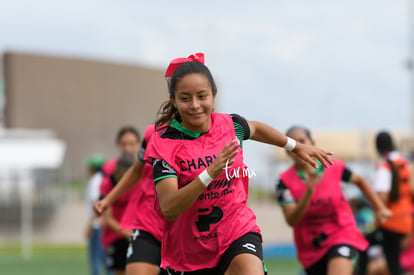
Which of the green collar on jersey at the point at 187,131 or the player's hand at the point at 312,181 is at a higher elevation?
the green collar on jersey at the point at 187,131

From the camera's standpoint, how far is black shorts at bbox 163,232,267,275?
4.43 metres

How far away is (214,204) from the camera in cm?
441

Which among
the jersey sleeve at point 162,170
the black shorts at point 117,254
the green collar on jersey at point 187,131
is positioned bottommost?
the black shorts at point 117,254

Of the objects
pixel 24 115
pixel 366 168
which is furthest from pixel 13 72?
pixel 366 168

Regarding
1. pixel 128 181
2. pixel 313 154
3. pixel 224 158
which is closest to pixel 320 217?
pixel 128 181

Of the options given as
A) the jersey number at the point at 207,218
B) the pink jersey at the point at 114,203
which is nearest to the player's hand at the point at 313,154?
the jersey number at the point at 207,218

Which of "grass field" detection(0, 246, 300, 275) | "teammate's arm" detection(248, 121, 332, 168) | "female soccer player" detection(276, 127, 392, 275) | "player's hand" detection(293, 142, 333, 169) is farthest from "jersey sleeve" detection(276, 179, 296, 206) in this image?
"grass field" detection(0, 246, 300, 275)

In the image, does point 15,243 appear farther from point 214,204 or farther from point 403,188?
point 214,204

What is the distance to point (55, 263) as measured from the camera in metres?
17.6

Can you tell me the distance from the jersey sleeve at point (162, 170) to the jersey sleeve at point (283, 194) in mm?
2549

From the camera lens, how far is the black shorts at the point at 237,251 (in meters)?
4.43

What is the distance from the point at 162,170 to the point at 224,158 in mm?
545

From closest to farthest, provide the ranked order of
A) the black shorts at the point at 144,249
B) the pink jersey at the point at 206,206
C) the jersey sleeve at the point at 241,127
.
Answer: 1. the pink jersey at the point at 206,206
2. the jersey sleeve at the point at 241,127
3. the black shorts at the point at 144,249

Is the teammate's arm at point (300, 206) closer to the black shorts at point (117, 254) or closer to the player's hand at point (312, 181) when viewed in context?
the player's hand at point (312, 181)
